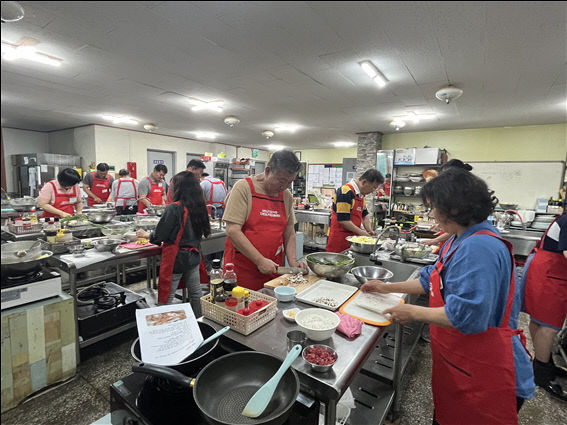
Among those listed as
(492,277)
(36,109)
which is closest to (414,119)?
(492,277)

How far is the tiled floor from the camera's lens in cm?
194

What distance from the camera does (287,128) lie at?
7.12 meters

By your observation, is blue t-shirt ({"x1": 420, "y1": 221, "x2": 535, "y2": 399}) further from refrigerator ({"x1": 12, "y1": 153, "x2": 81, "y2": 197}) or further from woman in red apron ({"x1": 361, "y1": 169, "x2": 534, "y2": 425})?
refrigerator ({"x1": 12, "y1": 153, "x2": 81, "y2": 197})

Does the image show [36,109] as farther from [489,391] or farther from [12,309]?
[489,391]

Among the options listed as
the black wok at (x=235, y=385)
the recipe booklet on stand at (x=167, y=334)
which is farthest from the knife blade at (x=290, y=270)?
the black wok at (x=235, y=385)

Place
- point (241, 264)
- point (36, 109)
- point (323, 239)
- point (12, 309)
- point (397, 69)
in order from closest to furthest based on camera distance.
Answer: point (12, 309) → point (241, 264) → point (397, 69) → point (36, 109) → point (323, 239)

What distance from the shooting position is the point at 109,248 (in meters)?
2.70

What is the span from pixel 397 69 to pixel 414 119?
114 inches

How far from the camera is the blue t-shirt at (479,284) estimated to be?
1.05 meters

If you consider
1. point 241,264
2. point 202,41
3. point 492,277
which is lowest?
point 241,264

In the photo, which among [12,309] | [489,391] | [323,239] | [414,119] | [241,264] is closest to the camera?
[12,309]

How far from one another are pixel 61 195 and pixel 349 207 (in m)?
3.95

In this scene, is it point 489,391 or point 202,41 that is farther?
point 202,41

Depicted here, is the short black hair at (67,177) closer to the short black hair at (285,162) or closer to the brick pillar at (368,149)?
the short black hair at (285,162)
